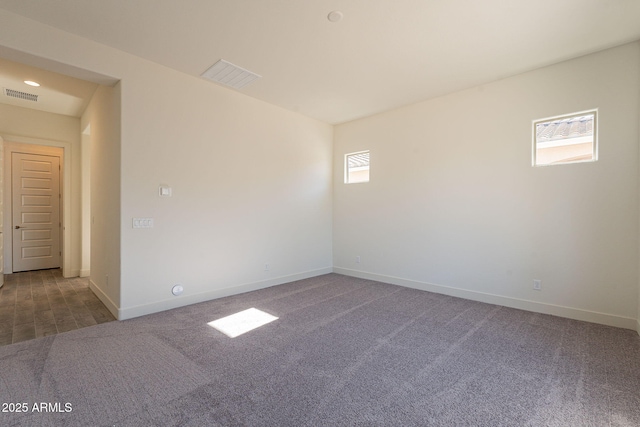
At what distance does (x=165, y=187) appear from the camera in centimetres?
356

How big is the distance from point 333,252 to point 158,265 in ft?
11.1

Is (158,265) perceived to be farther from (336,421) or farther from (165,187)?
(336,421)

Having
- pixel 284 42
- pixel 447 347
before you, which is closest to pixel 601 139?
pixel 447 347

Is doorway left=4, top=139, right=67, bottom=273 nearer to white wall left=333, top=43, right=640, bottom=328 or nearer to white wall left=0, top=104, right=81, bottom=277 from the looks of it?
white wall left=0, top=104, right=81, bottom=277

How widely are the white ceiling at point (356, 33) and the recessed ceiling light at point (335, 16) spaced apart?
0.05 metres

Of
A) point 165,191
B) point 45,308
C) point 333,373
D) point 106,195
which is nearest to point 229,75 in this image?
point 165,191

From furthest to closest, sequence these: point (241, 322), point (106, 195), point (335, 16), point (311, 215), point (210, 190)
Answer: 1. point (311, 215)
2. point (210, 190)
3. point (106, 195)
4. point (241, 322)
5. point (335, 16)

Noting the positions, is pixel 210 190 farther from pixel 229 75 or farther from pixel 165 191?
pixel 229 75

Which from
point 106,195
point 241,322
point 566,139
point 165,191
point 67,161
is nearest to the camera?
point 241,322

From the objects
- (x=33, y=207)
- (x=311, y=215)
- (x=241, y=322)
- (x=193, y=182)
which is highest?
(x=193, y=182)

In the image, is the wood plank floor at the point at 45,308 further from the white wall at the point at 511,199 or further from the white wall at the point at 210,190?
the white wall at the point at 511,199

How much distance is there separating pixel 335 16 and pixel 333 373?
313cm

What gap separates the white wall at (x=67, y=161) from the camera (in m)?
5.04

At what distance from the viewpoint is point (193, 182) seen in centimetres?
383
